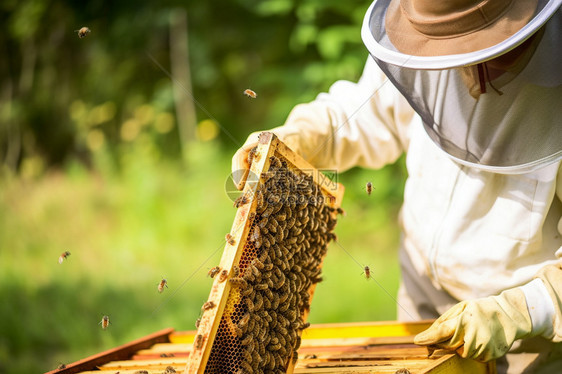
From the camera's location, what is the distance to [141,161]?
8.52 meters

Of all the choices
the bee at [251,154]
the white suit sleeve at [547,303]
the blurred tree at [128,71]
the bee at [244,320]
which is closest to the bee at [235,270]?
the bee at [244,320]

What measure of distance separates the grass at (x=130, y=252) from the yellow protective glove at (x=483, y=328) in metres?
3.72

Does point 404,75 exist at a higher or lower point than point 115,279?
higher

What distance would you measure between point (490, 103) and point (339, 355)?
1.33 m

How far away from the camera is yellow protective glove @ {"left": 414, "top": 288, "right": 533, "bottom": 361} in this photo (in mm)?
2266

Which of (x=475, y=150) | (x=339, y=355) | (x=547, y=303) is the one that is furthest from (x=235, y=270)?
(x=547, y=303)

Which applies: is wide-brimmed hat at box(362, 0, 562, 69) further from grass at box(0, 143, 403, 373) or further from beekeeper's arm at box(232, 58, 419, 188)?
grass at box(0, 143, 403, 373)

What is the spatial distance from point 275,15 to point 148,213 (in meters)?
3.60

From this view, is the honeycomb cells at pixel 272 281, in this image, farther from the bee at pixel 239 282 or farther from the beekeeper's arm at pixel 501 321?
the beekeeper's arm at pixel 501 321

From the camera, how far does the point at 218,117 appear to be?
9469 mm

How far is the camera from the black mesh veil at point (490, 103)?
2.24 meters

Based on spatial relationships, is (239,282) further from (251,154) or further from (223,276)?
(251,154)

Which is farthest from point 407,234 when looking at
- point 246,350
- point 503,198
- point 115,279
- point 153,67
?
point 153,67

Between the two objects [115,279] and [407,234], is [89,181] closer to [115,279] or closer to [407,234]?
[115,279]
